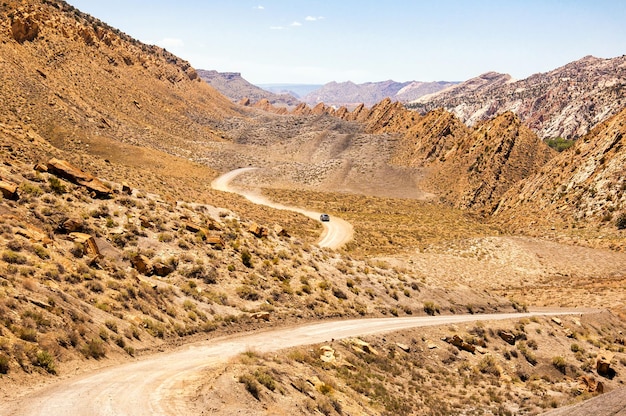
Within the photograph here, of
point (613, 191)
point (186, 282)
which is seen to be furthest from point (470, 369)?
point (613, 191)

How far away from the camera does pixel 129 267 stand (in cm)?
2308

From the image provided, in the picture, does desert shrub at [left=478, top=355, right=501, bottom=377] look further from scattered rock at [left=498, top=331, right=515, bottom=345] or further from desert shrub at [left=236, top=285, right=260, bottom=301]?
desert shrub at [left=236, top=285, right=260, bottom=301]

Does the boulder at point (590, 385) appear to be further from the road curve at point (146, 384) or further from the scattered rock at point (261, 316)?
the scattered rock at point (261, 316)

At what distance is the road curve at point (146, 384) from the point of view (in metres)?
11.6

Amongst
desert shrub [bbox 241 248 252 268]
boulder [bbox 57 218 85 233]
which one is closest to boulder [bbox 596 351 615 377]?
desert shrub [bbox 241 248 252 268]

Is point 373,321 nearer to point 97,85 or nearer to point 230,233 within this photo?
point 230,233

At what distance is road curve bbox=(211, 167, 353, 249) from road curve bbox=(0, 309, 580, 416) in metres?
27.9

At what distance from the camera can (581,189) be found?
60.5 metres

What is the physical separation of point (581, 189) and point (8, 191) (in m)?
62.8

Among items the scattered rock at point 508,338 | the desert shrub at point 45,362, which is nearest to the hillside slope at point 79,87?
the desert shrub at point 45,362

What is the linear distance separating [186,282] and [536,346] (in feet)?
68.5

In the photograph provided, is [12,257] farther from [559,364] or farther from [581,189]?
[581,189]

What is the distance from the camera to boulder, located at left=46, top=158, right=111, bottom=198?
91.8 ft

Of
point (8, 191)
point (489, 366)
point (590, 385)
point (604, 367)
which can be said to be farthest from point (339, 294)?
point (8, 191)
